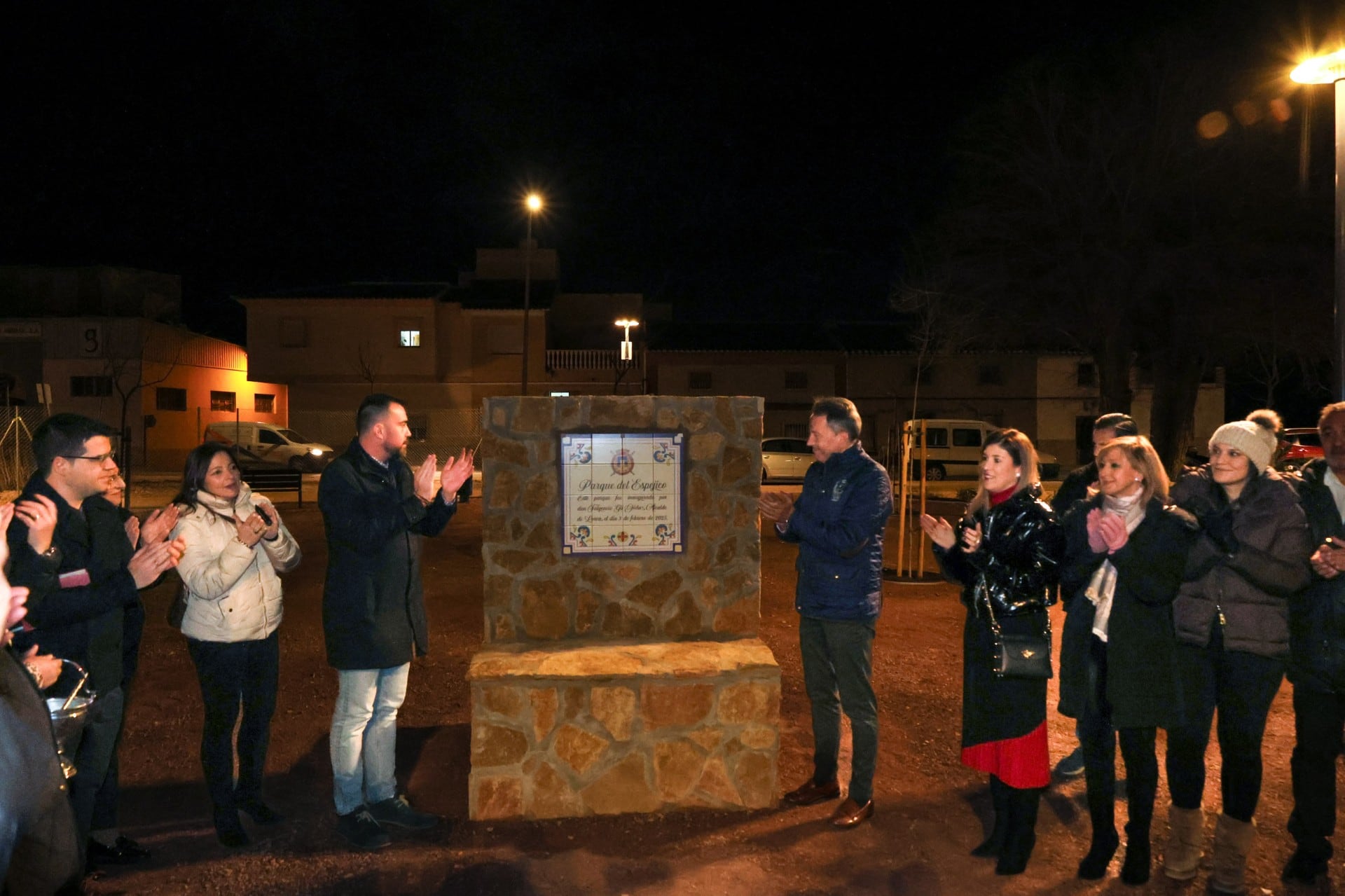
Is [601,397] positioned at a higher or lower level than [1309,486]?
higher

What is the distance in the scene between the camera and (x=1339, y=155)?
6.85m

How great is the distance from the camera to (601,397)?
4.59 m

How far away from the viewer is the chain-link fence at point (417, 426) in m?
30.1

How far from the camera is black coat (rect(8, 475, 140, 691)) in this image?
3238 mm

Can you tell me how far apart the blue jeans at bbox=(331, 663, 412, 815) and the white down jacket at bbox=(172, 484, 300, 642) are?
1.50 feet

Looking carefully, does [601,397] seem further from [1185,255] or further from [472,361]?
[472,361]

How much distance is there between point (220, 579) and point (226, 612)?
15 cm

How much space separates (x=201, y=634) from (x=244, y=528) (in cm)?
48

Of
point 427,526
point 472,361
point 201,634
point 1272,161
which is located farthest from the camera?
point 472,361

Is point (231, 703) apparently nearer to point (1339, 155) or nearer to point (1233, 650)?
point (1233, 650)

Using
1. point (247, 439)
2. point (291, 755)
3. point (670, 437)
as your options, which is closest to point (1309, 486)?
point (670, 437)

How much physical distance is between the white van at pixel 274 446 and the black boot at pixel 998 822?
78.2 feet

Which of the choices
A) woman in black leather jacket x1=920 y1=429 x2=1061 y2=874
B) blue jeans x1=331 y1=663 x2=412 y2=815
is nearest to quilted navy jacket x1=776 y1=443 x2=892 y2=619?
woman in black leather jacket x1=920 y1=429 x2=1061 y2=874

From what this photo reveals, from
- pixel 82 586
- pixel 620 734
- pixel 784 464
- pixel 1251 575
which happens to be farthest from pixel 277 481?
pixel 1251 575
